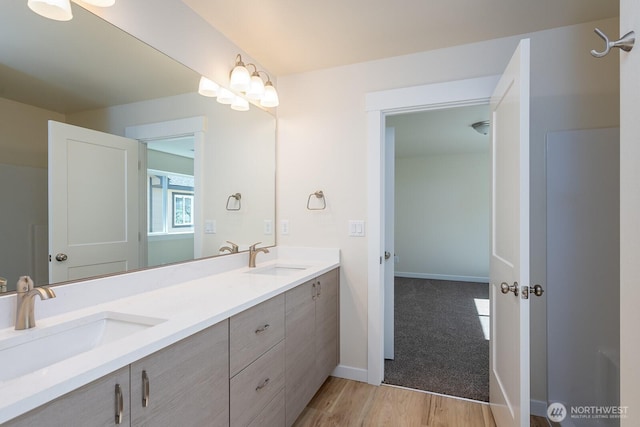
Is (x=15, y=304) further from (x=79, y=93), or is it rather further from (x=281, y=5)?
(x=281, y=5)

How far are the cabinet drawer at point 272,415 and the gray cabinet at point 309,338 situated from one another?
57mm

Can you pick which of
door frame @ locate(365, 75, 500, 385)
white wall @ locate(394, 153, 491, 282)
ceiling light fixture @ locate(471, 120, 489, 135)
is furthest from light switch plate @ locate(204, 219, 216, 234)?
white wall @ locate(394, 153, 491, 282)

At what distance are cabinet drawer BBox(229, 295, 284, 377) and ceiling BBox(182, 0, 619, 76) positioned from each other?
1.55m

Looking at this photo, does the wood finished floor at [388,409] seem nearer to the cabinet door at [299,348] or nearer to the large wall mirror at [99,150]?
the cabinet door at [299,348]

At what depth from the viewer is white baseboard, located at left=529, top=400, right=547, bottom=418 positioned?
183 cm

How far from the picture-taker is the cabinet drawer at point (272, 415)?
131 centimetres

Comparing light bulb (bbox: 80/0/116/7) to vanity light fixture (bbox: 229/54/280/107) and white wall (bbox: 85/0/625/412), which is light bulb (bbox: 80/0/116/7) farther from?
vanity light fixture (bbox: 229/54/280/107)

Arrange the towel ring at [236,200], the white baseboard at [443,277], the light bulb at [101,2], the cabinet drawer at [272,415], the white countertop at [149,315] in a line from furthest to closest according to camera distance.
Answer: the white baseboard at [443,277] < the towel ring at [236,200] < the cabinet drawer at [272,415] < the light bulb at [101,2] < the white countertop at [149,315]

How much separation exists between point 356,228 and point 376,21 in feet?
4.32

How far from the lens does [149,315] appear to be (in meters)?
1.05

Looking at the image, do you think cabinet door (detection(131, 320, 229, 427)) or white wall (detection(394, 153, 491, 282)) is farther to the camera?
white wall (detection(394, 153, 491, 282))

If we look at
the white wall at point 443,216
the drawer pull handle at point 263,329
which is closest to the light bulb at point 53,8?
the drawer pull handle at point 263,329

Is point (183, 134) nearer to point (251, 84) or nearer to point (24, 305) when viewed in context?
point (251, 84)

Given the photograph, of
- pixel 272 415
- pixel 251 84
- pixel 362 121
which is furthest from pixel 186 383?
pixel 362 121
